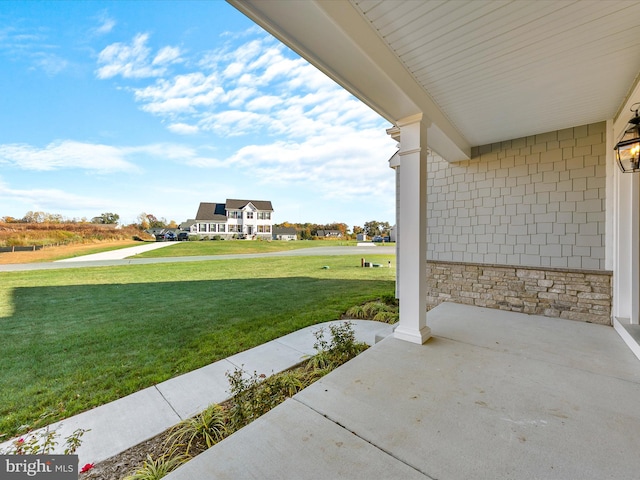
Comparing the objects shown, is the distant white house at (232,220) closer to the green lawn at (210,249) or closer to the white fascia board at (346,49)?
the green lawn at (210,249)

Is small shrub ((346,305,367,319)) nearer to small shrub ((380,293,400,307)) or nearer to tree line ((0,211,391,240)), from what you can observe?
small shrub ((380,293,400,307))

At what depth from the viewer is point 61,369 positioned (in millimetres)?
3098

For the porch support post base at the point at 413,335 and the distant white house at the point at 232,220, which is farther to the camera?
the distant white house at the point at 232,220

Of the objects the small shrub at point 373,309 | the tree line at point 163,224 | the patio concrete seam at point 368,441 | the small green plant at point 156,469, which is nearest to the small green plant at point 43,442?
the small green plant at point 156,469

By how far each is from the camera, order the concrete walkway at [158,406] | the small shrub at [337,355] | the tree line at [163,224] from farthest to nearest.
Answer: the tree line at [163,224]
the small shrub at [337,355]
the concrete walkway at [158,406]

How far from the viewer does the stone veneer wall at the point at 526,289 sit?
3.40 meters

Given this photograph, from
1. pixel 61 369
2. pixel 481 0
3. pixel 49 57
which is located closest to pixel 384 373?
pixel 481 0

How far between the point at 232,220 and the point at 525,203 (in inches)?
1258

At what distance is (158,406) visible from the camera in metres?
2.37

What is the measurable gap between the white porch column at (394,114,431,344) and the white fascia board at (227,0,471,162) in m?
0.26

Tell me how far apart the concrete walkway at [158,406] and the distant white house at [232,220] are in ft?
96.3

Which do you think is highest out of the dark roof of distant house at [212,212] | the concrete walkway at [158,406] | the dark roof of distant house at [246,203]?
the dark roof of distant house at [246,203]

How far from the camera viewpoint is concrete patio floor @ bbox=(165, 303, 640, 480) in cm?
128

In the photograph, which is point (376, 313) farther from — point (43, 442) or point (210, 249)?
point (210, 249)
